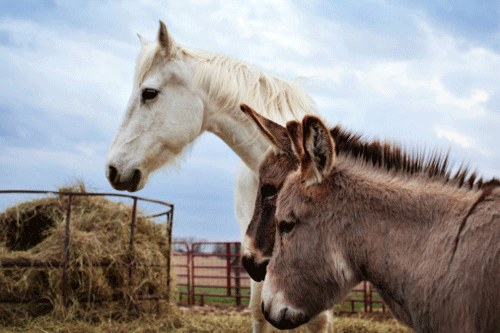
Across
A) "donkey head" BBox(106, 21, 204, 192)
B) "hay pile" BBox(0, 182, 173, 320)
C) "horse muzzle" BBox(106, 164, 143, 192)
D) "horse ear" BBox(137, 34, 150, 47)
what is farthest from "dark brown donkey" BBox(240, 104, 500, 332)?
"hay pile" BBox(0, 182, 173, 320)

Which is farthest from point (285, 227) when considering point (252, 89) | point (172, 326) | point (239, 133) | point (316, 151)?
point (172, 326)

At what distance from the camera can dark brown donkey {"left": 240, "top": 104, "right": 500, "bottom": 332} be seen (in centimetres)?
180

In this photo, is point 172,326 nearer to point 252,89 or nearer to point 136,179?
point 136,179

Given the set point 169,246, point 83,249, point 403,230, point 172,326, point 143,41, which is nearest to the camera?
point 403,230

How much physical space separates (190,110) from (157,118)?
292 mm

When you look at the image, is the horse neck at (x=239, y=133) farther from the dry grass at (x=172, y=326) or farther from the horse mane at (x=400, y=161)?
the dry grass at (x=172, y=326)

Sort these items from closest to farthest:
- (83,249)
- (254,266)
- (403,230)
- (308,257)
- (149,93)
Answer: (403,230)
(308,257)
(254,266)
(149,93)
(83,249)

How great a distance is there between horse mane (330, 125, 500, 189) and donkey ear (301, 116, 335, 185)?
258 mm

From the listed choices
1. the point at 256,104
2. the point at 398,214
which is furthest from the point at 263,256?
the point at 256,104

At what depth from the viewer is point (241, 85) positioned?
423 centimetres

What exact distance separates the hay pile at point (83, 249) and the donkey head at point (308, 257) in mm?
4720

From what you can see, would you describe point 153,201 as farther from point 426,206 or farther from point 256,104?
point 426,206

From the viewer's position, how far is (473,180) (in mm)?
2064

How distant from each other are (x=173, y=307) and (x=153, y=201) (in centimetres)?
162
